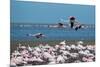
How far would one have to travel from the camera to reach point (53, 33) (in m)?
1.97

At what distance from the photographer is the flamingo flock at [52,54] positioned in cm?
185

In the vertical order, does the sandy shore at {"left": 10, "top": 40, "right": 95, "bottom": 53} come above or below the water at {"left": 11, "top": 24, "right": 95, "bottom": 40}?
below

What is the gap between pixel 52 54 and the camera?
196cm

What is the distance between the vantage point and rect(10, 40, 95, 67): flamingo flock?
185 cm

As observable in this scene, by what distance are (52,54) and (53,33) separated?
0.20 m

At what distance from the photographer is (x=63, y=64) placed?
1979 millimetres

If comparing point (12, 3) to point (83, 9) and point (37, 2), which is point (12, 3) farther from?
point (83, 9)

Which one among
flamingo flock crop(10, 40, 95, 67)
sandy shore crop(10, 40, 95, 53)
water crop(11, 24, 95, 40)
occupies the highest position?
water crop(11, 24, 95, 40)

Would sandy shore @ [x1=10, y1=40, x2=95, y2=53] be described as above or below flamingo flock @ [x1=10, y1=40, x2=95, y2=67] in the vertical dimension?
above

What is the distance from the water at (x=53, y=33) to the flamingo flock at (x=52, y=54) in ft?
0.22

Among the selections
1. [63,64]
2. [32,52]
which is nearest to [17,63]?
[32,52]

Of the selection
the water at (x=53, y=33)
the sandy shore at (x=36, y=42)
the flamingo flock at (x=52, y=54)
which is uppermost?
the water at (x=53, y=33)

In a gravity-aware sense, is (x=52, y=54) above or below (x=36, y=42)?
below

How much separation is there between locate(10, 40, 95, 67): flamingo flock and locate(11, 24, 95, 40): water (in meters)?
0.07
